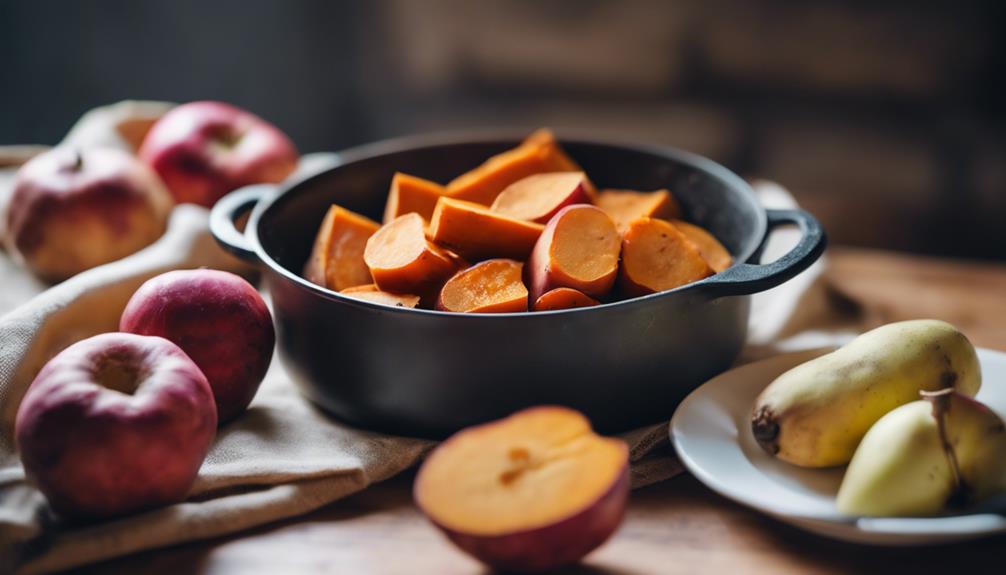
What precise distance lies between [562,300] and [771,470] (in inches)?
8.4

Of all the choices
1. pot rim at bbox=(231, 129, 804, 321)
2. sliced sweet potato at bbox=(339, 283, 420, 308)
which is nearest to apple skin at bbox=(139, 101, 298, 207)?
pot rim at bbox=(231, 129, 804, 321)

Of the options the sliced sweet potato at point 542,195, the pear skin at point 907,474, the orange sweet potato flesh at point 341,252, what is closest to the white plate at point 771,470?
the pear skin at point 907,474

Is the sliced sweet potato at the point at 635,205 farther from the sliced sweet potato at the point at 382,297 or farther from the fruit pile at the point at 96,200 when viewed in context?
the fruit pile at the point at 96,200

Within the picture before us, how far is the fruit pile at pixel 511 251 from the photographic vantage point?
86cm

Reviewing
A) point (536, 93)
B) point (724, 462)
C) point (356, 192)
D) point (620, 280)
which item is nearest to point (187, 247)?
point (356, 192)

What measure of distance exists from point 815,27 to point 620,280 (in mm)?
865

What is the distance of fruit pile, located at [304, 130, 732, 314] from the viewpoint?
0.86 metres

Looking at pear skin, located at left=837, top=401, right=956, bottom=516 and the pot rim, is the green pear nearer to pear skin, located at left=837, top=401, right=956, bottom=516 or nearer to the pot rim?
pear skin, located at left=837, top=401, right=956, bottom=516

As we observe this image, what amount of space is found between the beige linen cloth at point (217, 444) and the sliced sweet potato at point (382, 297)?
116mm

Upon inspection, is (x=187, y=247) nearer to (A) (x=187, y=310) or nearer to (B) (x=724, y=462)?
(A) (x=187, y=310)

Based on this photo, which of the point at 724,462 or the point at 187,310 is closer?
the point at 724,462

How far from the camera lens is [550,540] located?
2.08ft

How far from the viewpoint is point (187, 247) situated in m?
1.14

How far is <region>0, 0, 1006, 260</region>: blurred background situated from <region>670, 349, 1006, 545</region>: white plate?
753 millimetres
